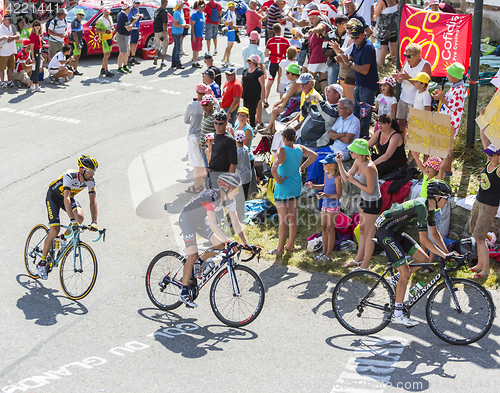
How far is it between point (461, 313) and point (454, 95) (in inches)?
159

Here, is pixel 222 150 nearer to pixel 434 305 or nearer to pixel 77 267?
pixel 77 267

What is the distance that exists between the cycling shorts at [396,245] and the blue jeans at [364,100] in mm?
4010

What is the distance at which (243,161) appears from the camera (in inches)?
410

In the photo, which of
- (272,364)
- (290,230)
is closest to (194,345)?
(272,364)

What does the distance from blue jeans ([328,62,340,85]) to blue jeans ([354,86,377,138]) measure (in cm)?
130

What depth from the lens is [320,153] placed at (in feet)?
33.0

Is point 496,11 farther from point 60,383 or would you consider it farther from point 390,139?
point 60,383

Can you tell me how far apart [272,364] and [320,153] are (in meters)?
4.61

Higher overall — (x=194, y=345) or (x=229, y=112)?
(x=229, y=112)

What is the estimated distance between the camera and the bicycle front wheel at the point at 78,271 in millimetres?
7879

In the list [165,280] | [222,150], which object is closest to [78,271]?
[165,280]

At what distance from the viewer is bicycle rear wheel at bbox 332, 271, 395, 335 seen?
22.8ft

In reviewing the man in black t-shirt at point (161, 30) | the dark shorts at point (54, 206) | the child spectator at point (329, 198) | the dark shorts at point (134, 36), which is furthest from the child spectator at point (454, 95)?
the dark shorts at point (134, 36)

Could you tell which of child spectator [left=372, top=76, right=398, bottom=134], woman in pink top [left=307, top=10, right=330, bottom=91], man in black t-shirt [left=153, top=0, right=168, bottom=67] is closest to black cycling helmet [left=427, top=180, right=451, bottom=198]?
child spectator [left=372, top=76, right=398, bottom=134]
